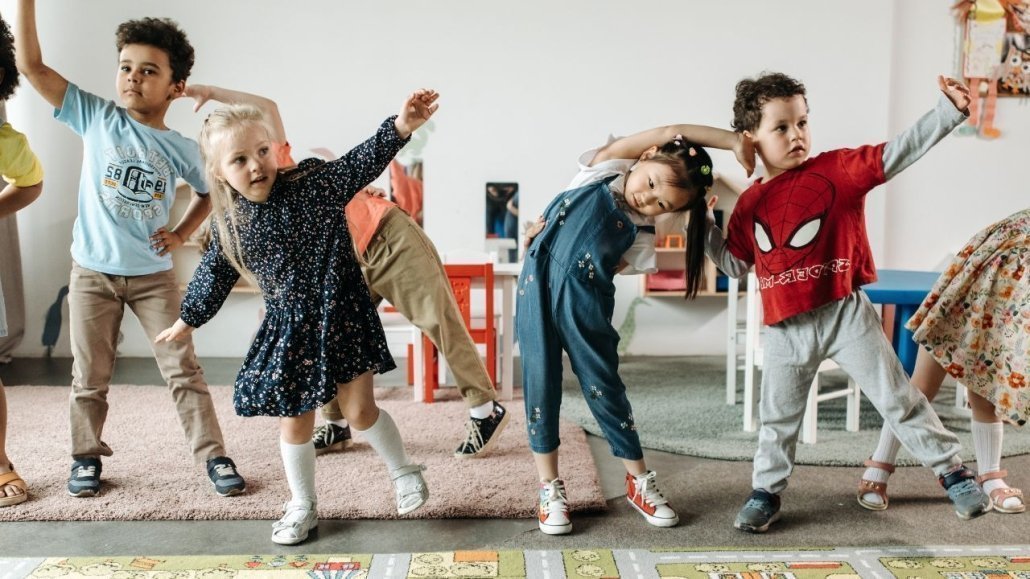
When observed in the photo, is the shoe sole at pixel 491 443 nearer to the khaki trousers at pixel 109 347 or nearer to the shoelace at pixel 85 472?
the khaki trousers at pixel 109 347

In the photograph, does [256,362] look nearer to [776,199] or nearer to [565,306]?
[565,306]

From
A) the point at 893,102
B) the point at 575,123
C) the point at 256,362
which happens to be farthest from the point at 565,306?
the point at 893,102

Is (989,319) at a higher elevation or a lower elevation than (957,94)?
lower

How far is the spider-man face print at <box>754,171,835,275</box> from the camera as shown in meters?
1.73

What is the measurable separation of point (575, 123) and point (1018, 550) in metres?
3.00

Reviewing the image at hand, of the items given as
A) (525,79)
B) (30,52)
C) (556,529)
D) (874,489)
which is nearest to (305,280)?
(556,529)

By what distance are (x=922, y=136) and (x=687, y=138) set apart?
1.51 ft

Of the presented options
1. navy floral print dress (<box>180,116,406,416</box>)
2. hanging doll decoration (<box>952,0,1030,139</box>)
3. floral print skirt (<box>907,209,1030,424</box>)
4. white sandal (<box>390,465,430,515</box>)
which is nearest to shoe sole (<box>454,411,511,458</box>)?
white sandal (<box>390,465,430,515</box>)

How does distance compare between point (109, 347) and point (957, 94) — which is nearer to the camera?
point (957, 94)

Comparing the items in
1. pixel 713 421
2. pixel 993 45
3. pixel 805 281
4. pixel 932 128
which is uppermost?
pixel 993 45

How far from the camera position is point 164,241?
203cm

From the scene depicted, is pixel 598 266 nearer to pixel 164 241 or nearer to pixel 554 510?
pixel 554 510

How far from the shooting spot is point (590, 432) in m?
2.71

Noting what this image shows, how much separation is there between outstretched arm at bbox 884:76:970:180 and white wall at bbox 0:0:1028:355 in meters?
2.60
